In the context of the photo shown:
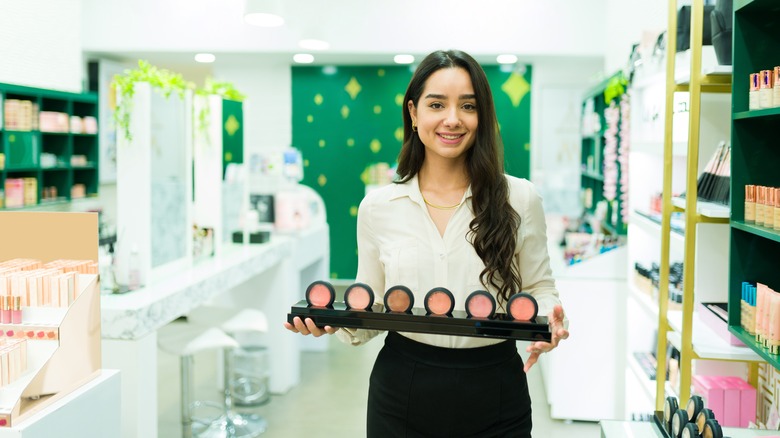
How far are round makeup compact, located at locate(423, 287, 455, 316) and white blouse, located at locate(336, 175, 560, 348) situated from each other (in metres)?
0.11

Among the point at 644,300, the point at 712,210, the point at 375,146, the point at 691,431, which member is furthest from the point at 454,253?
the point at 375,146

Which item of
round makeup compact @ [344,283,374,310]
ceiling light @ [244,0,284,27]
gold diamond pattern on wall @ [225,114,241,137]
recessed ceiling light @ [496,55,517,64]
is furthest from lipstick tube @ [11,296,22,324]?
recessed ceiling light @ [496,55,517,64]

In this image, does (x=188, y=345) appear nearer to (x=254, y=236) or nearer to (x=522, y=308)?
(x=254, y=236)

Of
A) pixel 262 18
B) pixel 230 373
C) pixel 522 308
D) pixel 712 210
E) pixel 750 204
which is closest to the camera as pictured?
pixel 522 308

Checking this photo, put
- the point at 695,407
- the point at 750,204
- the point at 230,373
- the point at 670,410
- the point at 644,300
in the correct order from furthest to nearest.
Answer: the point at 230,373, the point at 644,300, the point at 750,204, the point at 670,410, the point at 695,407

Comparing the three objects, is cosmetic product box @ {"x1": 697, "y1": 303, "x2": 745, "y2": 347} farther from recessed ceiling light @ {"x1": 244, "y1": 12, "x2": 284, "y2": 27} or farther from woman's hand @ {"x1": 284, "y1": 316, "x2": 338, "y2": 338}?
recessed ceiling light @ {"x1": 244, "y1": 12, "x2": 284, "y2": 27}

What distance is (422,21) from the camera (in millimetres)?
7406

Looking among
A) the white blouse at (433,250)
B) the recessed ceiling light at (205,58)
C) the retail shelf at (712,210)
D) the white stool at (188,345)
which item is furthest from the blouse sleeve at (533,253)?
the recessed ceiling light at (205,58)

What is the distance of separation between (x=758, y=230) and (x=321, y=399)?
11.0ft

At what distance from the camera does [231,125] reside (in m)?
4.74

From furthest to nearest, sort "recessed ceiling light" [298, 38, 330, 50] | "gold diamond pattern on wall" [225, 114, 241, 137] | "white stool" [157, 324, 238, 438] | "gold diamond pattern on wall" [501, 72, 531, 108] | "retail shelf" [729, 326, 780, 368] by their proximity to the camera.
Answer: "gold diamond pattern on wall" [501, 72, 531, 108]
"recessed ceiling light" [298, 38, 330, 50]
"gold diamond pattern on wall" [225, 114, 241, 137]
"white stool" [157, 324, 238, 438]
"retail shelf" [729, 326, 780, 368]

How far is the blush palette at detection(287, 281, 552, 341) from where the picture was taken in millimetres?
1599

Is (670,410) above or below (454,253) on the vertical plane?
below

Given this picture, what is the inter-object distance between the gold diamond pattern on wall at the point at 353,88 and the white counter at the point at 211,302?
115 inches
